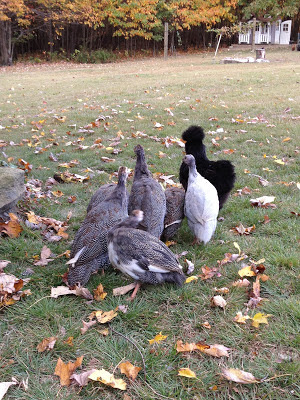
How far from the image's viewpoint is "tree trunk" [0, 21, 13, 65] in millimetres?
23386

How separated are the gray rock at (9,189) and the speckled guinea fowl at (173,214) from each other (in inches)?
61.4

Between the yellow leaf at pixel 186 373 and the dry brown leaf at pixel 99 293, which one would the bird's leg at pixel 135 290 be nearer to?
the dry brown leaf at pixel 99 293

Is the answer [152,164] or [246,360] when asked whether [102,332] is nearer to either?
[246,360]

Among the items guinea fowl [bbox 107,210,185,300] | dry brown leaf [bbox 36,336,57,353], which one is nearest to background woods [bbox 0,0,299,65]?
guinea fowl [bbox 107,210,185,300]

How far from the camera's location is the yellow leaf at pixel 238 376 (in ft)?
6.91

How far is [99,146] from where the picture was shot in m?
6.54

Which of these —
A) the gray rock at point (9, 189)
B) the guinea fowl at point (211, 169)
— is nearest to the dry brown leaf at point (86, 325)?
the gray rock at point (9, 189)

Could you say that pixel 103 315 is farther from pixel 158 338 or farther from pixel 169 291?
pixel 169 291

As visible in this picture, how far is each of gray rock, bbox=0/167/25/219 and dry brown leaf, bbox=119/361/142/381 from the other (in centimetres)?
215

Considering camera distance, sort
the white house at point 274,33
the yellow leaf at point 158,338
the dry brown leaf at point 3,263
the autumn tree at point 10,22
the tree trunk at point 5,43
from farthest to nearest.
A: 1. the white house at point 274,33
2. the tree trunk at point 5,43
3. the autumn tree at point 10,22
4. the dry brown leaf at point 3,263
5. the yellow leaf at point 158,338

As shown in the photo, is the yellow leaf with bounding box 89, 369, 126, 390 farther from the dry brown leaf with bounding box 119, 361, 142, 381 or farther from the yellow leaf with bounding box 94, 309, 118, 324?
the yellow leaf with bounding box 94, 309, 118, 324

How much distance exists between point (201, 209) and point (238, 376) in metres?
1.61

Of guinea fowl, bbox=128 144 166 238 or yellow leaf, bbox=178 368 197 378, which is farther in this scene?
guinea fowl, bbox=128 144 166 238

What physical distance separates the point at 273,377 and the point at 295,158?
4.21 meters
